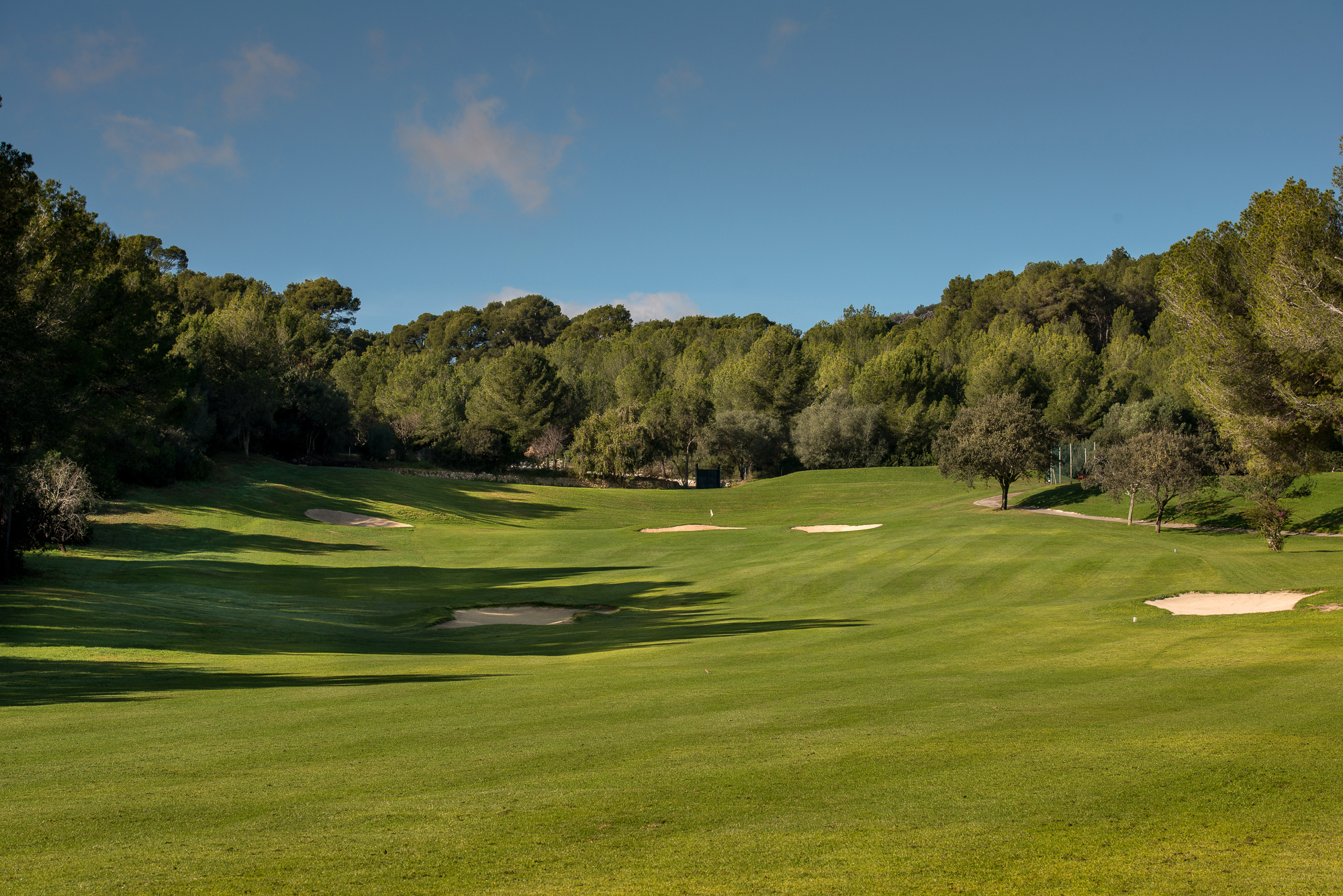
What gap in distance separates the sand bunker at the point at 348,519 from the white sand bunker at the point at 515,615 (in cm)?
2373

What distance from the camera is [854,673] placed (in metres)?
12.0

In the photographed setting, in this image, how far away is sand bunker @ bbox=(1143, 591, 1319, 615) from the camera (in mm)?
19375

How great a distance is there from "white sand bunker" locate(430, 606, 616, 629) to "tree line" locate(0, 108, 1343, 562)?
452 inches

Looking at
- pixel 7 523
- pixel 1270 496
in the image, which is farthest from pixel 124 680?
pixel 1270 496

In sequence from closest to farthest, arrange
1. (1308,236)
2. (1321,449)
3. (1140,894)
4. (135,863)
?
(1140,894) < (135,863) < (1308,236) < (1321,449)

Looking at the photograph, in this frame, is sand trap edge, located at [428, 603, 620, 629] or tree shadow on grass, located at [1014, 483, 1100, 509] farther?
tree shadow on grass, located at [1014, 483, 1100, 509]

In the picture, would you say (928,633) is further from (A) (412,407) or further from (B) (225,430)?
(A) (412,407)

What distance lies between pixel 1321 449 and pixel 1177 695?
1828cm

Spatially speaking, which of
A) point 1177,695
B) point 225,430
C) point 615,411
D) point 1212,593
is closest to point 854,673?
point 1177,695

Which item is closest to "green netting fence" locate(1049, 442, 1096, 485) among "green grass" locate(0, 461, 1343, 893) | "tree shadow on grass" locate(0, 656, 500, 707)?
"green grass" locate(0, 461, 1343, 893)

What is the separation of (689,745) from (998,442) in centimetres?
4698

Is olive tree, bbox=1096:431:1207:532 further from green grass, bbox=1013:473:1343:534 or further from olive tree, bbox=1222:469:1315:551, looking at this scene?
green grass, bbox=1013:473:1343:534

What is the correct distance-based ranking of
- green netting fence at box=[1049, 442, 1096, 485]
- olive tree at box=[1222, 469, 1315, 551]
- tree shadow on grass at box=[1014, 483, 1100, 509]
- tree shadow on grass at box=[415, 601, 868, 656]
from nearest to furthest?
tree shadow on grass at box=[415, 601, 868, 656], olive tree at box=[1222, 469, 1315, 551], tree shadow on grass at box=[1014, 483, 1100, 509], green netting fence at box=[1049, 442, 1096, 485]

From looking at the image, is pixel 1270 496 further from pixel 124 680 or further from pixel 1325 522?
pixel 124 680
